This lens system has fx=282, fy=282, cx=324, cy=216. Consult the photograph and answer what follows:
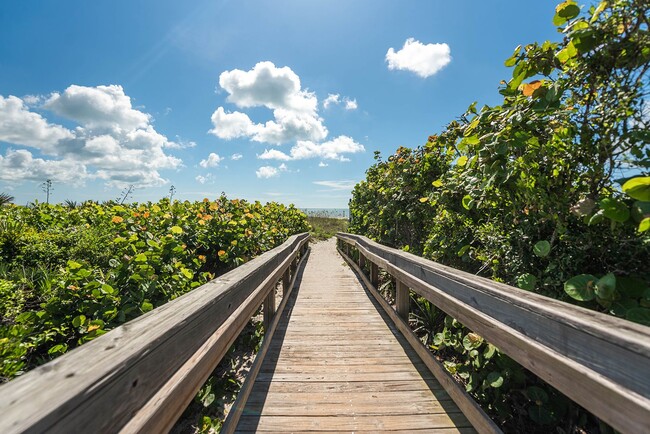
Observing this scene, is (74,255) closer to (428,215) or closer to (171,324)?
(171,324)

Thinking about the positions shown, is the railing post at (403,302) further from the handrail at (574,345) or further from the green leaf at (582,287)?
the green leaf at (582,287)

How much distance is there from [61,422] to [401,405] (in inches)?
81.2

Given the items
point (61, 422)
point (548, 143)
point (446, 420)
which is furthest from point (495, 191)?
point (61, 422)

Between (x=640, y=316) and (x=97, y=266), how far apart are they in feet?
18.0

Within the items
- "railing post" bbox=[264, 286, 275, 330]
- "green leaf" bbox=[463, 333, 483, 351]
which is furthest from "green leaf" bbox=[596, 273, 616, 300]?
"railing post" bbox=[264, 286, 275, 330]

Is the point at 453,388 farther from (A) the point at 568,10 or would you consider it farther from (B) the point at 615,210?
(A) the point at 568,10

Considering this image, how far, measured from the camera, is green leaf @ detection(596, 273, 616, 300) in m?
1.22

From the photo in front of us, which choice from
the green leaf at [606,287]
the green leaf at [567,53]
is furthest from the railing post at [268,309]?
the green leaf at [567,53]

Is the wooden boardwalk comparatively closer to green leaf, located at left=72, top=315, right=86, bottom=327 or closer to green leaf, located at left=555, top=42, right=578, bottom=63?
green leaf, located at left=72, top=315, right=86, bottom=327

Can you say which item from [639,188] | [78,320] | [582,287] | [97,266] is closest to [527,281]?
[582,287]

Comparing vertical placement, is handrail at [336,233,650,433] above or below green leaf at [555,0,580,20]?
below

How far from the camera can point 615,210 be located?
1.25 metres

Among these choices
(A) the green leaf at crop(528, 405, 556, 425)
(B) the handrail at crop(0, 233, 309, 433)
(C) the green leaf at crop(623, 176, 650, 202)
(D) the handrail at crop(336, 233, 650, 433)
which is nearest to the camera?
(B) the handrail at crop(0, 233, 309, 433)

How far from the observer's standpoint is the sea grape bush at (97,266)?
246 centimetres
